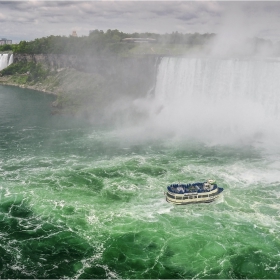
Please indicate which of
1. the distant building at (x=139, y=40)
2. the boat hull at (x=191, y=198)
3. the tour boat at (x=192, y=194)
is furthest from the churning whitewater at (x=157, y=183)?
the distant building at (x=139, y=40)

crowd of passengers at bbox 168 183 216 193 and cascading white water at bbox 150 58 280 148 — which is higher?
cascading white water at bbox 150 58 280 148

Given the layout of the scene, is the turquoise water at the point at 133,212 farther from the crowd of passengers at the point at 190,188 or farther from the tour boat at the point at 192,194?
the crowd of passengers at the point at 190,188

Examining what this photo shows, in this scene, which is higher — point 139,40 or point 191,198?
point 139,40

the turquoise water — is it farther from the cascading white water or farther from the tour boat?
the cascading white water

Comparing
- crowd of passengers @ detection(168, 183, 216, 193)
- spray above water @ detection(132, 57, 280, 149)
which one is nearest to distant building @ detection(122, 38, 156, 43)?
spray above water @ detection(132, 57, 280, 149)

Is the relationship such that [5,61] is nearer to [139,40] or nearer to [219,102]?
[139,40]

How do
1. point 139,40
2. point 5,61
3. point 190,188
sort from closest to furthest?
1. point 190,188
2. point 139,40
3. point 5,61

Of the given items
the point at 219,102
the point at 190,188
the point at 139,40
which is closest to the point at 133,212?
the point at 190,188
